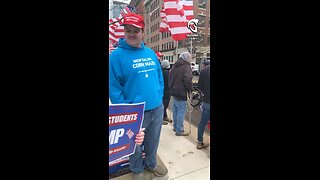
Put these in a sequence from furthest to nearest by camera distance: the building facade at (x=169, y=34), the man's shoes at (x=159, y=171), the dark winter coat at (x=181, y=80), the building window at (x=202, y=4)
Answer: the building window at (x=202, y=4)
the building facade at (x=169, y=34)
the dark winter coat at (x=181, y=80)
the man's shoes at (x=159, y=171)

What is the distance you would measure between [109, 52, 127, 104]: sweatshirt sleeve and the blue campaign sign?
0.36m

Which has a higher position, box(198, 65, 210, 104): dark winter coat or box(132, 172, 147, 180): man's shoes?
box(198, 65, 210, 104): dark winter coat

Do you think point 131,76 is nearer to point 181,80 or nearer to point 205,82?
point 205,82

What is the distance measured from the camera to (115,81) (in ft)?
5.55

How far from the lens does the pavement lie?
2.37 metres

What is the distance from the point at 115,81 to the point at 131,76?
0.47ft

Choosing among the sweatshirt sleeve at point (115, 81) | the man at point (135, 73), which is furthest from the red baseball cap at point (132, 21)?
the sweatshirt sleeve at point (115, 81)

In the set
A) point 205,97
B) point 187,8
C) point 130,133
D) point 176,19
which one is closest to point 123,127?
point 130,133

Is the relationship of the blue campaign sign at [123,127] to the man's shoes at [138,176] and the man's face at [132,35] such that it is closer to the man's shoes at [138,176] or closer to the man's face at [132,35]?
the man's face at [132,35]

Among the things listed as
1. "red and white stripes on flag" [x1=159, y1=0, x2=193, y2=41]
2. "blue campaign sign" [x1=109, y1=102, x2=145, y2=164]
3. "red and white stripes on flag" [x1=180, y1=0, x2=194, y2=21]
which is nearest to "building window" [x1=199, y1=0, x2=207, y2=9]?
"red and white stripes on flag" [x1=180, y1=0, x2=194, y2=21]

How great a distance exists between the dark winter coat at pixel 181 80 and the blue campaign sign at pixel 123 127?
7.63ft

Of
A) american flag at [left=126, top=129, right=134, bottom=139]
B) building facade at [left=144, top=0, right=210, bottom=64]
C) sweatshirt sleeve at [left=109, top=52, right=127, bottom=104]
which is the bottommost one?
american flag at [left=126, top=129, right=134, bottom=139]

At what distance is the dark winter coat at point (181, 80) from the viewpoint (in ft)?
11.8

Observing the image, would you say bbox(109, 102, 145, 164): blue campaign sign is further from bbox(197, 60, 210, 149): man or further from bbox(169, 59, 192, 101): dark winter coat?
bbox(169, 59, 192, 101): dark winter coat
